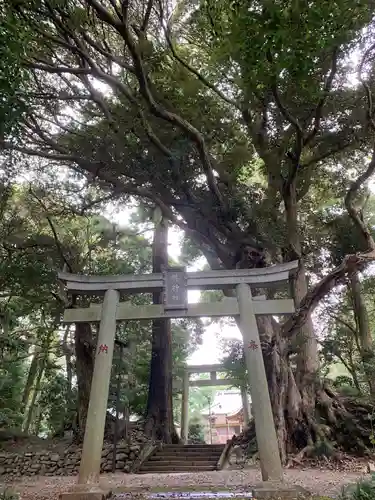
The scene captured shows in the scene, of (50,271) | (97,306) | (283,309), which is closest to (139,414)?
(50,271)

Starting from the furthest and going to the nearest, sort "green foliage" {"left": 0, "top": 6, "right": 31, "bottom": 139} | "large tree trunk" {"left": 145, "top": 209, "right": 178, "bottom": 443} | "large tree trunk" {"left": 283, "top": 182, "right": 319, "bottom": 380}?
"large tree trunk" {"left": 145, "top": 209, "right": 178, "bottom": 443}
"large tree trunk" {"left": 283, "top": 182, "right": 319, "bottom": 380}
"green foliage" {"left": 0, "top": 6, "right": 31, "bottom": 139}

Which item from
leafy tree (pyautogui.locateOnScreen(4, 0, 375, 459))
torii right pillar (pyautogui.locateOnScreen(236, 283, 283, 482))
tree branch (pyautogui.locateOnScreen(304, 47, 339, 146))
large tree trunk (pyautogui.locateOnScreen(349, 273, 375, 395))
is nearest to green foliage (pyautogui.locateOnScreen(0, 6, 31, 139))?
leafy tree (pyautogui.locateOnScreen(4, 0, 375, 459))

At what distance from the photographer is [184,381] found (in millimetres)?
14859

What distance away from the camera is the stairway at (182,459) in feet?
27.6

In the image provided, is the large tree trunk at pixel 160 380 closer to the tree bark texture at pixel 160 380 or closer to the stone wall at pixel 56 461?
the tree bark texture at pixel 160 380

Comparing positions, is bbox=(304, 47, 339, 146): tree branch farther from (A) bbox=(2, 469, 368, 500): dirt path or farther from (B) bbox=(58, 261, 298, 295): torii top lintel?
(A) bbox=(2, 469, 368, 500): dirt path

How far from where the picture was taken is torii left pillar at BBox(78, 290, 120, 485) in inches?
195

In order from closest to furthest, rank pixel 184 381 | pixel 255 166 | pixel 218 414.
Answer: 1. pixel 255 166
2. pixel 184 381
3. pixel 218 414

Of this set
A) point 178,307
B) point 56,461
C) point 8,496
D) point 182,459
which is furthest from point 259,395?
point 56,461

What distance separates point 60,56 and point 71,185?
3028 mm

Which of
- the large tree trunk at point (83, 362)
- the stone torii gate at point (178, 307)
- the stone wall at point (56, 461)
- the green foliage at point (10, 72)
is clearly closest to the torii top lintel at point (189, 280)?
the stone torii gate at point (178, 307)

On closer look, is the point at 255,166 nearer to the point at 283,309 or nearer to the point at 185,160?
the point at 185,160

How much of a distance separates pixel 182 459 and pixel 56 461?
9.31ft

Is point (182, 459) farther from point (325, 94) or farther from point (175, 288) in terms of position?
point (325, 94)
